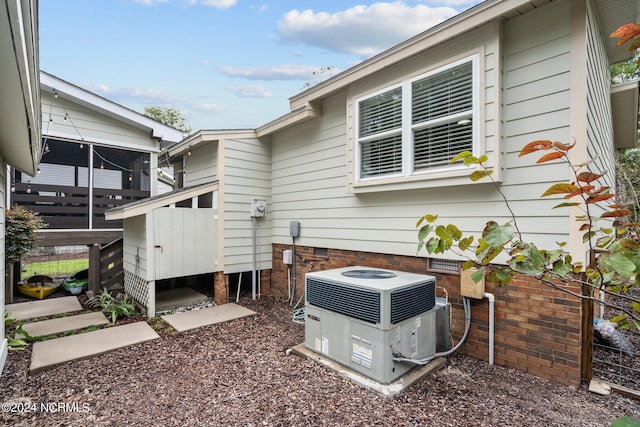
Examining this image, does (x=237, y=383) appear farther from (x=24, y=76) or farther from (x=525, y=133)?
(x=525, y=133)

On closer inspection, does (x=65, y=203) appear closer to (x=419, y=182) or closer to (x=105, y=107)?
(x=105, y=107)

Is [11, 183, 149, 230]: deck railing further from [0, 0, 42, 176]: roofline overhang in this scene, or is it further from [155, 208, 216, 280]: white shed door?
[0, 0, 42, 176]: roofline overhang

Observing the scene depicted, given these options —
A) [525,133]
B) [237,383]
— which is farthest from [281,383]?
[525,133]

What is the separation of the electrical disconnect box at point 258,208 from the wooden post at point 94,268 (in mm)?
3136

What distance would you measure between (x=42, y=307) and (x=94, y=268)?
975 mm

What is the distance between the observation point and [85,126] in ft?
23.6

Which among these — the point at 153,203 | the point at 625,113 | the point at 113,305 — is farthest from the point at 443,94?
the point at 113,305

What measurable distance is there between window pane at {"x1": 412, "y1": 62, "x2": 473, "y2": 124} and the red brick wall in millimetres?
1872

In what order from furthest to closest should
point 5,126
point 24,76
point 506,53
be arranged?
point 506,53
point 5,126
point 24,76

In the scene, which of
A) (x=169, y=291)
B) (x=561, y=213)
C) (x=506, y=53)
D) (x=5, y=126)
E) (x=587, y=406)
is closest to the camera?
(x=5, y=126)

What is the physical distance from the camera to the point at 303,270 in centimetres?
593

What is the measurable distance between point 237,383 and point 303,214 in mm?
3305

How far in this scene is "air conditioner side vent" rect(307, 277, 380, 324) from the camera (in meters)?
2.99

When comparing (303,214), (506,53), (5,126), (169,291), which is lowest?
(169,291)
